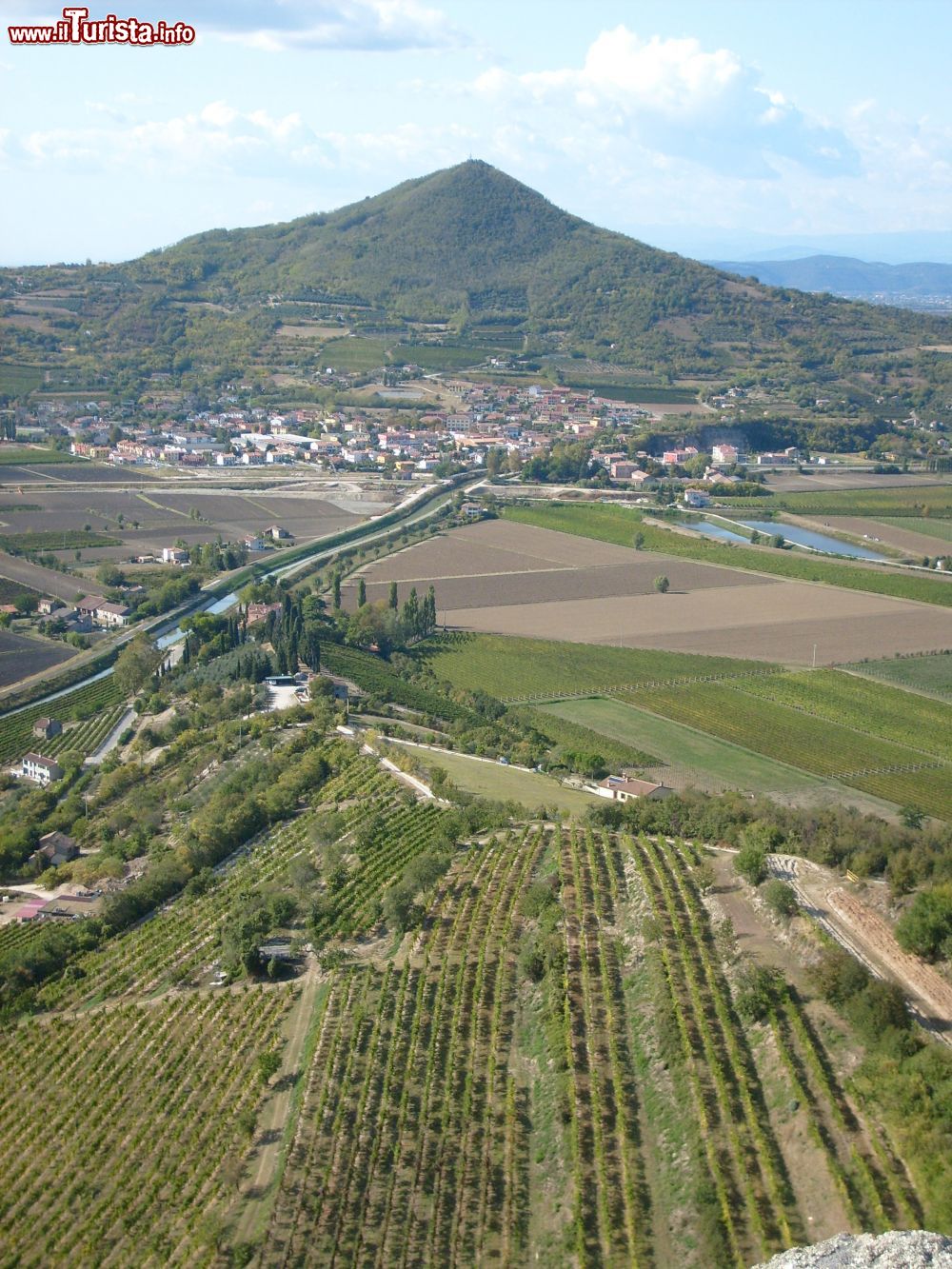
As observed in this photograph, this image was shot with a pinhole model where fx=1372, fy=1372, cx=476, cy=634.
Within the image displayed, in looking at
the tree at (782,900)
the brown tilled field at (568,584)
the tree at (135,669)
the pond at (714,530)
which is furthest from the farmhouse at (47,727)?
the pond at (714,530)

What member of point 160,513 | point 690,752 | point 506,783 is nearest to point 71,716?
point 506,783

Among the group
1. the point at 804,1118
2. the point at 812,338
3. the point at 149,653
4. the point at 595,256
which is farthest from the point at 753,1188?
the point at 595,256

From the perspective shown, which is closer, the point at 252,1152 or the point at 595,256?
the point at 252,1152

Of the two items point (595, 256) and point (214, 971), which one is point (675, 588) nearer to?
point (214, 971)

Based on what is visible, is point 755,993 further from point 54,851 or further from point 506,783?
point 54,851

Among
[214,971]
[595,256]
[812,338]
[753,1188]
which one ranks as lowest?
[214,971]

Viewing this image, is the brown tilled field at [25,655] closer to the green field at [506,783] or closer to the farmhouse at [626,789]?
the green field at [506,783]

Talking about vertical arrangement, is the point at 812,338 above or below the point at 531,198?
below
